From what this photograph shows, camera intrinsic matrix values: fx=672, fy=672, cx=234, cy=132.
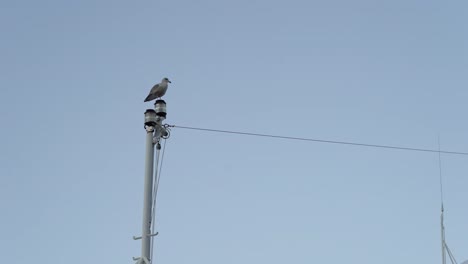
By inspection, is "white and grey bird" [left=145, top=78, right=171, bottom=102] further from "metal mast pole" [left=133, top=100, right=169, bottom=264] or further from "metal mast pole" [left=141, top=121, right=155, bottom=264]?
"metal mast pole" [left=141, top=121, right=155, bottom=264]

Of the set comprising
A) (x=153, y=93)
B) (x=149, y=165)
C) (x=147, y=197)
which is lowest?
(x=147, y=197)

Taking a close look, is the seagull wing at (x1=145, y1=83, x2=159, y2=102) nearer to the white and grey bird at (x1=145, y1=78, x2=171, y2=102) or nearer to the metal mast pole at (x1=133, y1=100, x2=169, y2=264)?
the white and grey bird at (x1=145, y1=78, x2=171, y2=102)

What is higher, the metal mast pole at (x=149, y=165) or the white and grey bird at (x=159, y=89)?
the white and grey bird at (x=159, y=89)

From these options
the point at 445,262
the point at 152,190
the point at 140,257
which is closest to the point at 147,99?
the point at 152,190

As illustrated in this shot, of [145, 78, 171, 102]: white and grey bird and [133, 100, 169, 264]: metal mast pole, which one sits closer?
[133, 100, 169, 264]: metal mast pole

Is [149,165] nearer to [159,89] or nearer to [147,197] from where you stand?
[147,197]

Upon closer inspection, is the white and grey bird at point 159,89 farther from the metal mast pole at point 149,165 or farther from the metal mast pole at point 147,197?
the metal mast pole at point 147,197

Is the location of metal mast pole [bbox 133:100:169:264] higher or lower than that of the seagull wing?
lower

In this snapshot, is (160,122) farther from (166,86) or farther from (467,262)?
(467,262)

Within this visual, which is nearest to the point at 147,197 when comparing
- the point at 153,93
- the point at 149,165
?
the point at 149,165

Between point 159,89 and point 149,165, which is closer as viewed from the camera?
point 149,165

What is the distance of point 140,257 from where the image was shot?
36.4ft

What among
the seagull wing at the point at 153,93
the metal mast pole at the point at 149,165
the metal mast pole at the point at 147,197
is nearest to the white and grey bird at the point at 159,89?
the seagull wing at the point at 153,93

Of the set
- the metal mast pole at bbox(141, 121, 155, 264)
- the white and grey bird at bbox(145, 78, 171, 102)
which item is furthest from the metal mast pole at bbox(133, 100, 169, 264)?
the white and grey bird at bbox(145, 78, 171, 102)
